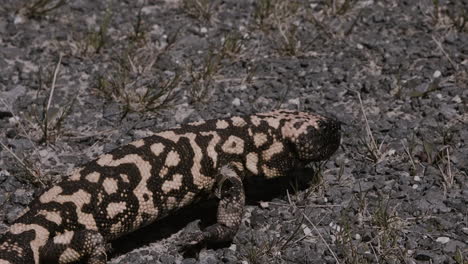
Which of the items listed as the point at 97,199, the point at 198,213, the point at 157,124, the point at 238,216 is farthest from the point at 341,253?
the point at 157,124

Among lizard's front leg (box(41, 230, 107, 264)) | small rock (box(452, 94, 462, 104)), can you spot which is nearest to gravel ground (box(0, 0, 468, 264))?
small rock (box(452, 94, 462, 104))

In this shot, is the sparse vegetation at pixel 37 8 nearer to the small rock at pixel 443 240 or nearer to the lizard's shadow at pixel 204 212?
the lizard's shadow at pixel 204 212

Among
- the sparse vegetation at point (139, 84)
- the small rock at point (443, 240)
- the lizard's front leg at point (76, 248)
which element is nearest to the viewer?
the lizard's front leg at point (76, 248)

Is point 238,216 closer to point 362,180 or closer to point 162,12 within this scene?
point 362,180

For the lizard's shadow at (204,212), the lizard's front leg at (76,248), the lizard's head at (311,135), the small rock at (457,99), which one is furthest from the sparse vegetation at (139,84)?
the small rock at (457,99)

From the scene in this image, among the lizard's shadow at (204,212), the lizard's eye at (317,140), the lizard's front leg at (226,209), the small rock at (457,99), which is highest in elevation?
the lizard's eye at (317,140)

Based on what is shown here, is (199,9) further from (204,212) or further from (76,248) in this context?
(76,248)

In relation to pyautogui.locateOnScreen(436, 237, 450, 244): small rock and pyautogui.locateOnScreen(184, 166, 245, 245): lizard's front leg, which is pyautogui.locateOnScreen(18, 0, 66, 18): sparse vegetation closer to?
pyautogui.locateOnScreen(184, 166, 245, 245): lizard's front leg

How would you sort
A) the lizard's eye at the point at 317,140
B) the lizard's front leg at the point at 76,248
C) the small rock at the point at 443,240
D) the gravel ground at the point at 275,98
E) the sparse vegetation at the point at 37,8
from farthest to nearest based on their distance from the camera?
1. the sparse vegetation at the point at 37,8
2. the lizard's eye at the point at 317,140
3. the gravel ground at the point at 275,98
4. the small rock at the point at 443,240
5. the lizard's front leg at the point at 76,248
